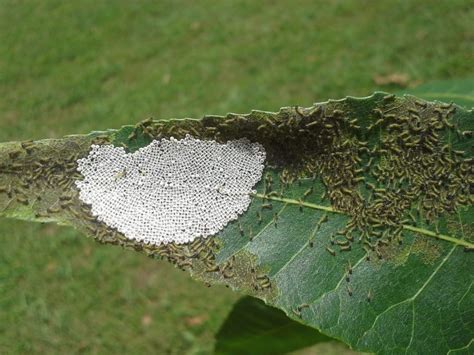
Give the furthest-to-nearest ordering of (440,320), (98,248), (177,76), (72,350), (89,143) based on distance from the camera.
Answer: (177,76)
(98,248)
(72,350)
(89,143)
(440,320)

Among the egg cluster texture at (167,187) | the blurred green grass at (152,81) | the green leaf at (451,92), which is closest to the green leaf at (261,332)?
the egg cluster texture at (167,187)

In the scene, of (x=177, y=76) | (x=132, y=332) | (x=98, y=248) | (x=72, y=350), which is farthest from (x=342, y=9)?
(x=72, y=350)

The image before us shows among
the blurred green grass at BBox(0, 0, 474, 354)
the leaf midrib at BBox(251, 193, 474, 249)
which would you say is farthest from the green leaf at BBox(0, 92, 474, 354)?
the blurred green grass at BBox(0, 0, 474, 354)

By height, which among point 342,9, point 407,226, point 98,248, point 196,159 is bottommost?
point 98,248

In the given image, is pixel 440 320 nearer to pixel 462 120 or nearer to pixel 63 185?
pixel 462 120

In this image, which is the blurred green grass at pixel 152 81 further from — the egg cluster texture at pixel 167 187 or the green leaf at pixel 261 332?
the egg cluster texture at pixel 167 187

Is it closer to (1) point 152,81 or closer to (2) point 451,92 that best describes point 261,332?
(2) point 451,92
